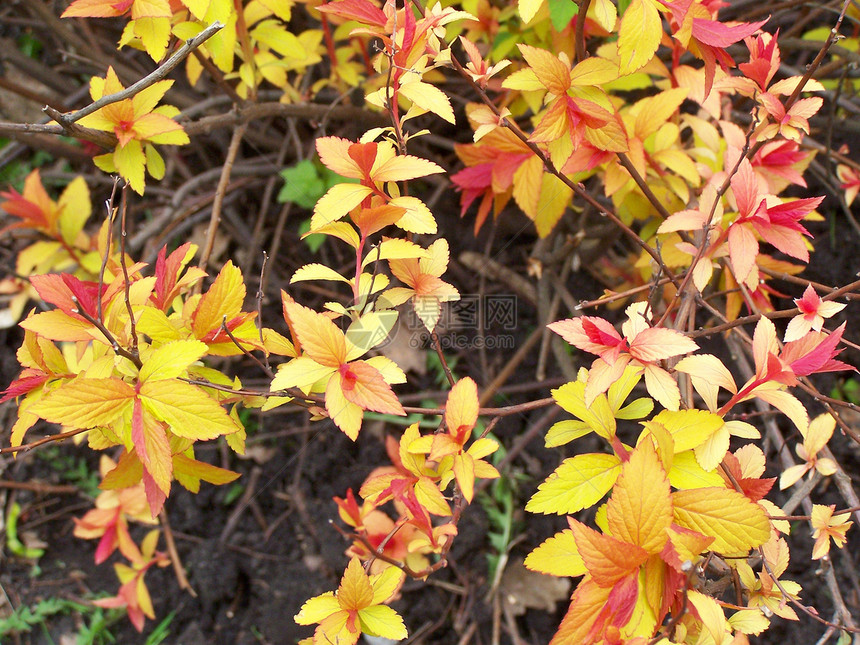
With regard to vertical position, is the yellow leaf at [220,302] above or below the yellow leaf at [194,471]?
above

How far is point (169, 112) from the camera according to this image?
117 cm

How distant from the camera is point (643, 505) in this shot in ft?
2.33

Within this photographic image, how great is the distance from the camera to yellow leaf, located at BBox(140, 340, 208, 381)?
0.80m

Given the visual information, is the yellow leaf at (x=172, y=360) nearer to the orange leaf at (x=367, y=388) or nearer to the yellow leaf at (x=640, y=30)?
the orange leaf at (x=367, y=388)

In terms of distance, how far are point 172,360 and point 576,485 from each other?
534 mm

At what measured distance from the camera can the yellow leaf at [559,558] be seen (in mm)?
795

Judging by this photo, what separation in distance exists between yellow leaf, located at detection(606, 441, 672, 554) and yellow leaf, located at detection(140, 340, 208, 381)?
525mm

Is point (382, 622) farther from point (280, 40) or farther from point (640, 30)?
point (280, 40)

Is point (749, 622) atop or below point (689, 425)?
below

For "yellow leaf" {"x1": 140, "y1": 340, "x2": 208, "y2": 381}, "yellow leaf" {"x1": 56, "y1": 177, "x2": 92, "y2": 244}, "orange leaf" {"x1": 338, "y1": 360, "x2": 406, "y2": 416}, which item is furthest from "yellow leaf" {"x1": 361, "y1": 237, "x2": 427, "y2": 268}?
"yellow leaf" {"x1": 56, "y1": 177, "x2": 92, "y2": 244}

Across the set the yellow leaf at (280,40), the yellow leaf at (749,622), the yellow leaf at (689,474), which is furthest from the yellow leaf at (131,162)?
the yellow leaf at (749,622)

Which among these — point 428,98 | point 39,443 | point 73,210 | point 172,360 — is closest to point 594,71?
point 428,98

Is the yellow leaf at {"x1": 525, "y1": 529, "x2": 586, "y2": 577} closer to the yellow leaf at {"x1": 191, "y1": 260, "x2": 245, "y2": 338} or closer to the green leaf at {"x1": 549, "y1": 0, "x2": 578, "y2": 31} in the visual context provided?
the yellow leaf at {"x1": 191, "y1": 260, "x2": 245, "y2": 338}

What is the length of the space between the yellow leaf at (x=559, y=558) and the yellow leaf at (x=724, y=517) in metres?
0.13
